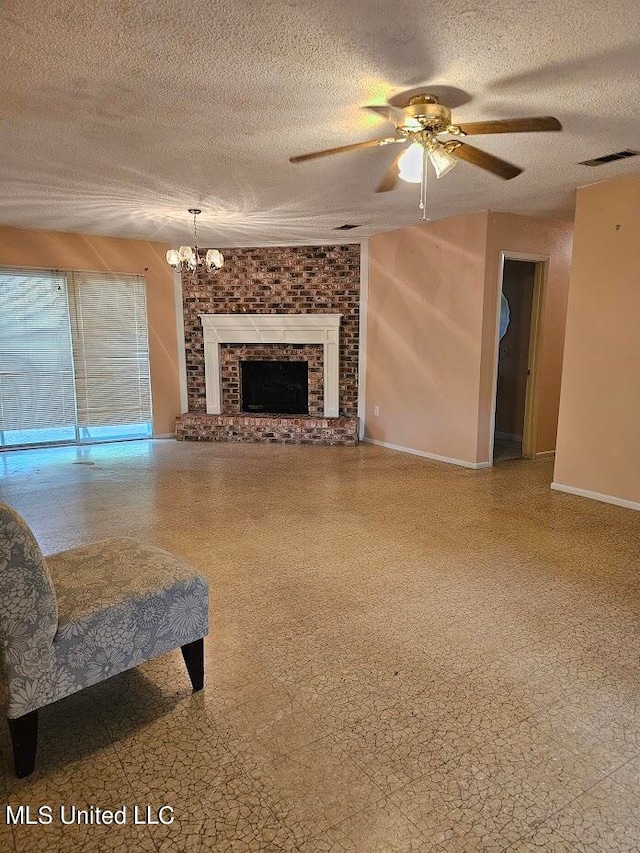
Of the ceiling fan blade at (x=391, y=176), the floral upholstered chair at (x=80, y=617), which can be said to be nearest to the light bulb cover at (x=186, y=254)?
the ceiling fan blade at (x=391, y=176)

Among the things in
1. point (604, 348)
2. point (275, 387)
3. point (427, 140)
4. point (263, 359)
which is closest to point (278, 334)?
point (263, 359)

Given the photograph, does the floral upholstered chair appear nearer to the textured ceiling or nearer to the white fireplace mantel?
the textured ceiling

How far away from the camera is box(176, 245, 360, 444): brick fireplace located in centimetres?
676

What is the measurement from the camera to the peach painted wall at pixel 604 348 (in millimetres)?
4043

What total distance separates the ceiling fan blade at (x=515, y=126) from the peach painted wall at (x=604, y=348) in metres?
2.18

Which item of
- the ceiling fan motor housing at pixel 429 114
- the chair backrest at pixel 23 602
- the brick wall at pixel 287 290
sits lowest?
the chair backrest at pixel 23 602

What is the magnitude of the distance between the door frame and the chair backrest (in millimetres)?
4657

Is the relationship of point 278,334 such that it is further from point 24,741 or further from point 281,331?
point 24,741

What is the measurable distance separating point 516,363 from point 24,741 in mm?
6343

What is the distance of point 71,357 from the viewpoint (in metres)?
6.39

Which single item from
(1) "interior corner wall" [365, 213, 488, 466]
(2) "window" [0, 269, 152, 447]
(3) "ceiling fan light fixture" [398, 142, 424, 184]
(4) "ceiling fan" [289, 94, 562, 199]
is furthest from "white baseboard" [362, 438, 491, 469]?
(3) "ceiling fan light fixture" [398, 142, 424, 184]

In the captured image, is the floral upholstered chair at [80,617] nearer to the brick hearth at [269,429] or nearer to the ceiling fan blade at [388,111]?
the ceiling fan blade at [388,111]

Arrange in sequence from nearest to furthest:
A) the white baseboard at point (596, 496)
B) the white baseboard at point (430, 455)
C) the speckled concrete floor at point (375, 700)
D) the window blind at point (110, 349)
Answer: the speckled concrete floor at point (375, 700), the white baseboard at point (596, 496), the white baseboard at point (430, 455), the window blind at point (110, 349)

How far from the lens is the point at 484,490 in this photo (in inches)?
185
